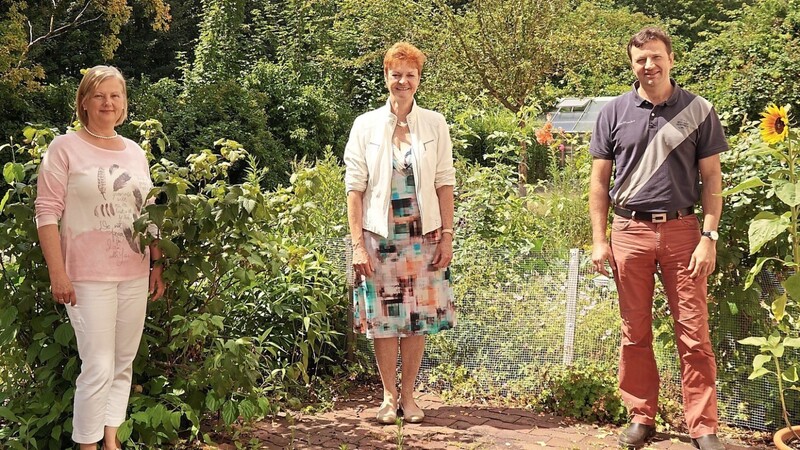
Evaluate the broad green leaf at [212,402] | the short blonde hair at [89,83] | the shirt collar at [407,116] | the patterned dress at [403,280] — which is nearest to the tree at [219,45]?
the shirt collar at [407,116]

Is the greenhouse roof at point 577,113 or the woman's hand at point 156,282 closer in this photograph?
the woman's hand at point 156,282

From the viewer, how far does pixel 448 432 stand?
374cm

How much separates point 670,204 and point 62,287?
2.41m

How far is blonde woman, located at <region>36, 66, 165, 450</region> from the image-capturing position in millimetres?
2797

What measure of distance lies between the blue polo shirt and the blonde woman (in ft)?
6.68

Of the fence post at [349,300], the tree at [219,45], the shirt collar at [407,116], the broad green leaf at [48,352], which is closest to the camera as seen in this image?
the broad green leaf at [48,352]

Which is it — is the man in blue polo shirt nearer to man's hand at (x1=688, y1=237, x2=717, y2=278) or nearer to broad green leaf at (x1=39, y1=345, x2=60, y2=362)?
man's hand at (x1=688, y1=237, x2=717, y2=278)

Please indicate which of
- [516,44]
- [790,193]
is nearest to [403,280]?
[790,193]

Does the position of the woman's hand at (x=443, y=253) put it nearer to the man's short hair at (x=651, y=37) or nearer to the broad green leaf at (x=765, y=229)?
the man's short hair at (x=651, y=37)

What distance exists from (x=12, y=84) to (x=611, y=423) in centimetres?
928

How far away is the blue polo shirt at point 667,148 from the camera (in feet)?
10.7

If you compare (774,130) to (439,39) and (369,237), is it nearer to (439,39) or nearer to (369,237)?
(369,237)

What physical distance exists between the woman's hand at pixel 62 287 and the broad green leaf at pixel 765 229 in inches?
98.8

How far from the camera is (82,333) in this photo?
2.84 metres
